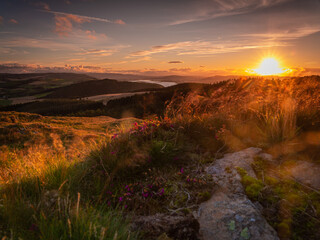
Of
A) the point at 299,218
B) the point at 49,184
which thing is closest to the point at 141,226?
the point at 49,184

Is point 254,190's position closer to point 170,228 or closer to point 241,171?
point 241,171

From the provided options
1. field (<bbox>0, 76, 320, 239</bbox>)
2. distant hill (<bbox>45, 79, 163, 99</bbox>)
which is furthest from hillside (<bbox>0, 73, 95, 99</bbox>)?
field (<bbox>0, 76, 320, 239</bbox>)

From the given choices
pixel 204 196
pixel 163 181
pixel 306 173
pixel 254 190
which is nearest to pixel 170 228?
pixel 204 196

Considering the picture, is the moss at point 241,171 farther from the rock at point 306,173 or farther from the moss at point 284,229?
the moss at point 284,229

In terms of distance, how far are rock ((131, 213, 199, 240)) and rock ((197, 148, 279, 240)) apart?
0.21 m

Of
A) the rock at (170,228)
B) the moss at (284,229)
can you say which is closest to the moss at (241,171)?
the moss at (284,229)

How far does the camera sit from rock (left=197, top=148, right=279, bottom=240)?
7.31 feet

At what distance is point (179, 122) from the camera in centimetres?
570

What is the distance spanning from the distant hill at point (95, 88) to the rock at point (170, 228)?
107475mm

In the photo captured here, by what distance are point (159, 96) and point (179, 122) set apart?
38264 millimetres

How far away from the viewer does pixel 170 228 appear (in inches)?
86.0

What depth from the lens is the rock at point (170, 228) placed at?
213 centimetres

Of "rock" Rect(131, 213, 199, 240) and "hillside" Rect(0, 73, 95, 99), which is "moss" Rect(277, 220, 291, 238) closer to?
"rock" Rect(131, 213, 199, 240)

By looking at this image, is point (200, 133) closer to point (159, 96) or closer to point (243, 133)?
point (243, 133)
